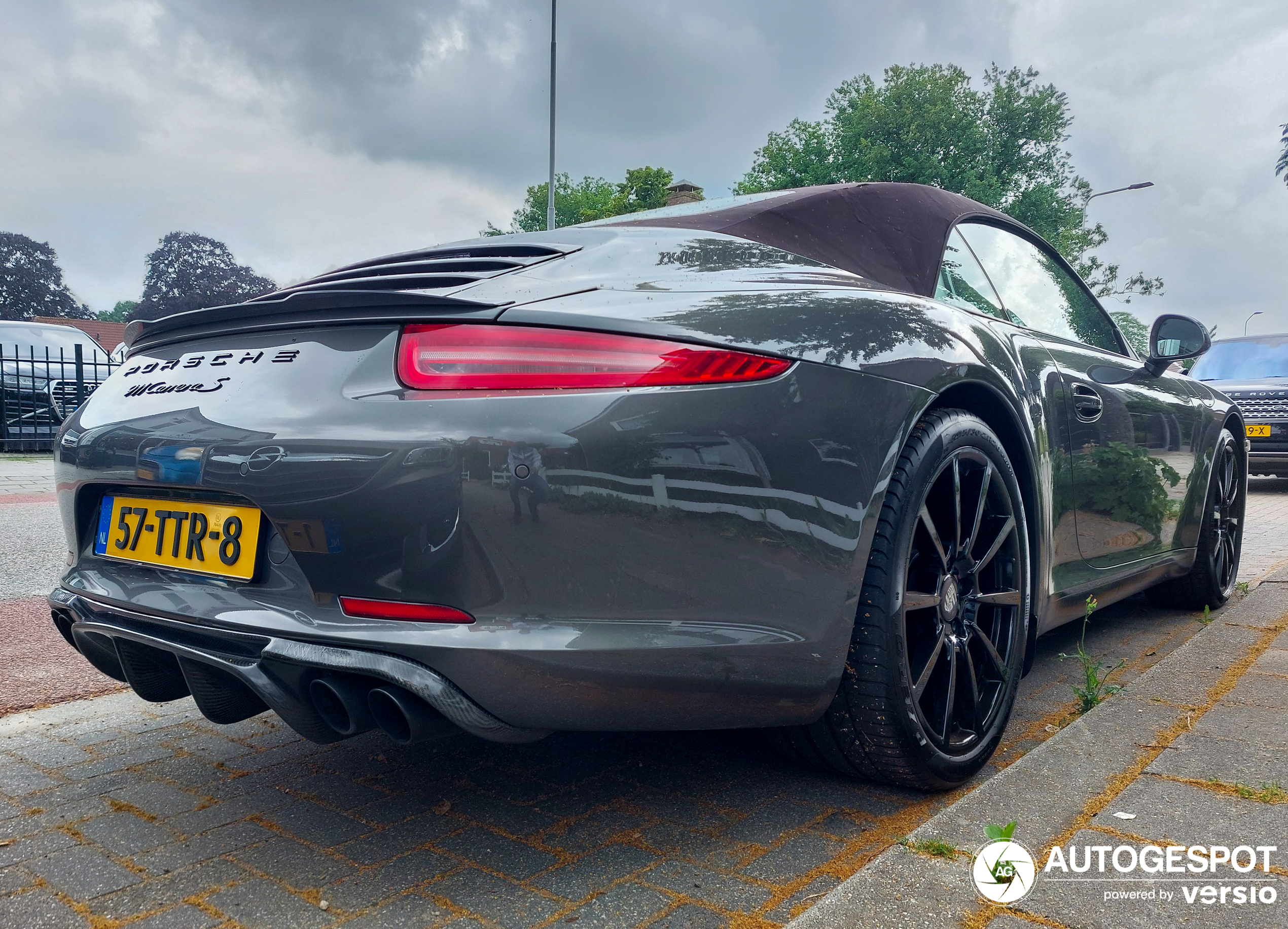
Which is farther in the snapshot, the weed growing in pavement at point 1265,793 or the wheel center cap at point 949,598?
the wheel center cap at point 949,598

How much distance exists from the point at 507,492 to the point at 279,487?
16.4 inches

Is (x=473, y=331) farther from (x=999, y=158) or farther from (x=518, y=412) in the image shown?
(x=999, y=158)

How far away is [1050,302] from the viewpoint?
3336 millimetres

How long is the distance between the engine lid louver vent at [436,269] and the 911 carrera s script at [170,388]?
20 centimetres

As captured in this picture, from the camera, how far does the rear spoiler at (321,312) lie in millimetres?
1729

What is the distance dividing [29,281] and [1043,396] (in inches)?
2791

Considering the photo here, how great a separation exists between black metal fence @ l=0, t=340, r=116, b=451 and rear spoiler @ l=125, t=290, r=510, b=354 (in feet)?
39.8

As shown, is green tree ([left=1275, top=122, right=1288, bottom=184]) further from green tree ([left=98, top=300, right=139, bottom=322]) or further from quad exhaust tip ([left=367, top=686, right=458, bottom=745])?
green tree ([left=98, top=300, right=139, bottom=322])

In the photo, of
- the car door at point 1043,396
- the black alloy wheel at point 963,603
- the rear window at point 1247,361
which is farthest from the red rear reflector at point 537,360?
the rear window at point 1247,361

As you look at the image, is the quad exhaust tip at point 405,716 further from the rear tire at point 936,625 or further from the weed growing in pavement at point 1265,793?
the weed growing in pavement at point 1265,793

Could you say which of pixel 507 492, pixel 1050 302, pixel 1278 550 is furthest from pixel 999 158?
pixel 507 492

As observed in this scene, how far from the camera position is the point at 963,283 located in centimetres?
274

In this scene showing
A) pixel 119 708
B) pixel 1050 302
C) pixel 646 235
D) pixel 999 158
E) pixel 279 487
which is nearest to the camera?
pixel 279 487

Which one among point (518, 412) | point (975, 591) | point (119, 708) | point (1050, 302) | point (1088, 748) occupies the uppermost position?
point (1050, 302)
